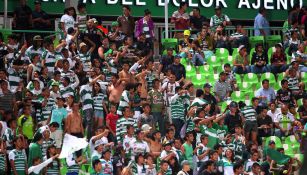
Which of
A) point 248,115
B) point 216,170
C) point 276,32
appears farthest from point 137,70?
point 276,32

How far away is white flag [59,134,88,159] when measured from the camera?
1579 cm

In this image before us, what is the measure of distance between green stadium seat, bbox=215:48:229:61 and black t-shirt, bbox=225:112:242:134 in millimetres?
3946

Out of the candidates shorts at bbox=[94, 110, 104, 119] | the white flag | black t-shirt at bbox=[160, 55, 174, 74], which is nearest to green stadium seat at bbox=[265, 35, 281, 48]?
black t-shirt at bbox=[160, 55, 174, 74]

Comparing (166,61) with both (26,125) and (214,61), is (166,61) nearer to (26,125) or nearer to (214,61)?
(214,61)

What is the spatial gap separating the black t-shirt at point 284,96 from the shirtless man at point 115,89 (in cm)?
381

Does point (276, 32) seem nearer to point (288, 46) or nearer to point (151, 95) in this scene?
point (288, 46)

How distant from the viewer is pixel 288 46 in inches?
909

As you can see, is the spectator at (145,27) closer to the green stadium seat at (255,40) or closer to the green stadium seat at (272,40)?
the green stadium seat at (255,40)

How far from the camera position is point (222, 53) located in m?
22.2

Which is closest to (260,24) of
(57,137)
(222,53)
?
(222,53)

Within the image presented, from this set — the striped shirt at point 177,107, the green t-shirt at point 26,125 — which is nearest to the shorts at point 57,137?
the green t-shirt at point 26,125

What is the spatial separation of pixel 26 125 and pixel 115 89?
8.51 feet

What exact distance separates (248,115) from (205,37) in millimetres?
4394

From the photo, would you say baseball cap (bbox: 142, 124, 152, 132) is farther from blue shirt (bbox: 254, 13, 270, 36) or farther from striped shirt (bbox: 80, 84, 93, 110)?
blue shirt (bbox: 254, 13, 270, 36)
